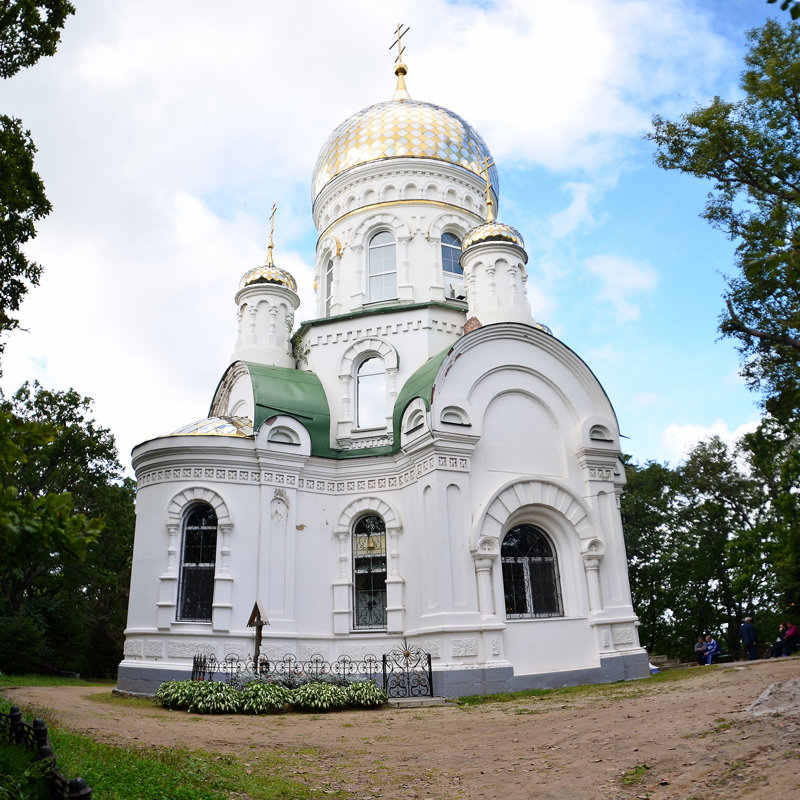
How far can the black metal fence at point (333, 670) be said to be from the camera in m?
11.9

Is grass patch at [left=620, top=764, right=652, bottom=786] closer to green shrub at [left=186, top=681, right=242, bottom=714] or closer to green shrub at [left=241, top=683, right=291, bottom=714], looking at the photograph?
green shrub at [left=241, top=683, right=291, bottom=714]

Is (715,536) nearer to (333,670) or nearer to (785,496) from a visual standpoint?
(785,496)

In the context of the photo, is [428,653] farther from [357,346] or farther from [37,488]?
[37,488]

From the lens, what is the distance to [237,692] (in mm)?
11062

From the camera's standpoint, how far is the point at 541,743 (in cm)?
719

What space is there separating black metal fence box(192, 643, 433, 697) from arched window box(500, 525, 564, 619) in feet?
7.07

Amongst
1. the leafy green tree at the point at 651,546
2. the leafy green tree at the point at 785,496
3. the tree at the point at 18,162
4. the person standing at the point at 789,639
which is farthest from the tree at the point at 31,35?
the leafy green tree at the point at 651,546

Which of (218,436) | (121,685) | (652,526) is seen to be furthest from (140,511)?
(652,526)

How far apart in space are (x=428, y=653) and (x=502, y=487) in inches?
136

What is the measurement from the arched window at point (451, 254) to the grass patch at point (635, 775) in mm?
14777

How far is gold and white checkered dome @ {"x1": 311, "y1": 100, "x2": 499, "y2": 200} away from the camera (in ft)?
65.1

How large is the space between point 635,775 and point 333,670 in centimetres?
902

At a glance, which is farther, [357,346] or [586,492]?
[357,346]

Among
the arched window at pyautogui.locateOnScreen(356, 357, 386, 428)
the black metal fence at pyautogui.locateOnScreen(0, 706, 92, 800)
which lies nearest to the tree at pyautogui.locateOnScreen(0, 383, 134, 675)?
the arched window at pyautogui.locateOnScreen(356, 357, 386, 428)
